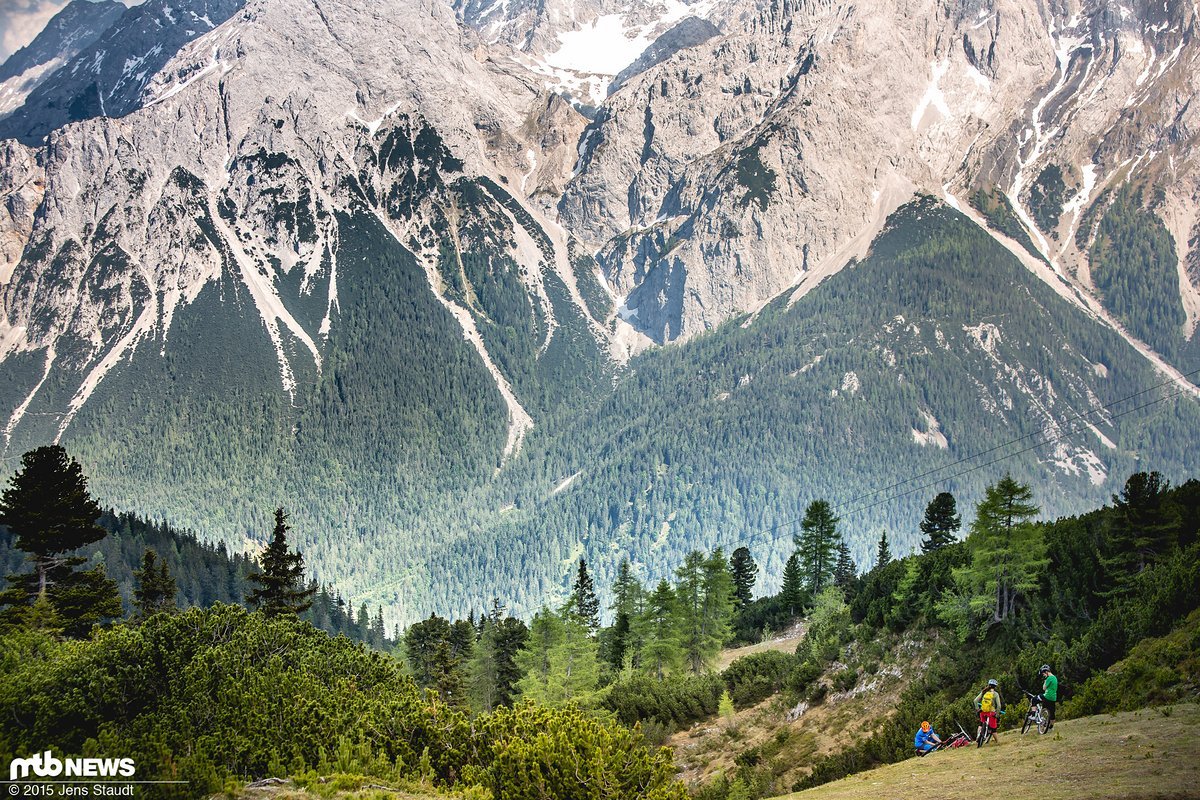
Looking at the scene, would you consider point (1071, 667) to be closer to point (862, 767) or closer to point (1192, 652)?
point (1192, 652)

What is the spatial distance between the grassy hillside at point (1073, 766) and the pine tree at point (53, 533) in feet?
100

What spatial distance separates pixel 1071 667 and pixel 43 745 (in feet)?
111

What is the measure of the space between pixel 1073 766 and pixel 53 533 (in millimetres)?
37780

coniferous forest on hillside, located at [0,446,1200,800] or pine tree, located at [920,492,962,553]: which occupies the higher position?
pine tree, located at [920,492,962,553]

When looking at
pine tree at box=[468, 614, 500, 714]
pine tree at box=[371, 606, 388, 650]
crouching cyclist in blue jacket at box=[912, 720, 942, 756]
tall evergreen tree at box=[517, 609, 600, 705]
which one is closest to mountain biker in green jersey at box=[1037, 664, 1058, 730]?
crouching cyclist in blue jacket at box=[912, 720, 942, 756]

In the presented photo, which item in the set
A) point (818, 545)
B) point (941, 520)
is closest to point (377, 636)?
point (818, 545)

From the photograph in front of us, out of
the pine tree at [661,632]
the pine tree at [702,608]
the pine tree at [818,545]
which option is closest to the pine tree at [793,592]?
the pine tree at [818,545]

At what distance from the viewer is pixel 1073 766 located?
2389cm

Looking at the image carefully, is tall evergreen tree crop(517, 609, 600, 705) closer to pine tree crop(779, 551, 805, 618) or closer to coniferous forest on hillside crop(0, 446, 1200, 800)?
coniferous forest on hillside crop(0, 446, 1200, 800)

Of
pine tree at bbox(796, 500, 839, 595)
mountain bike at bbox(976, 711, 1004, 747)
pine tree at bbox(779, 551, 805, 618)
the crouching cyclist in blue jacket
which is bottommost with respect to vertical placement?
the crouching cyclist in blue jacket

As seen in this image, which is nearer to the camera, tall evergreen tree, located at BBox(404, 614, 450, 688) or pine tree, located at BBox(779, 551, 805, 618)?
pine tree, located at BBox(779, 551, 805, 618)

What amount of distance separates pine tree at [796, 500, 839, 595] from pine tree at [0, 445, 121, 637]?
63.2 meters

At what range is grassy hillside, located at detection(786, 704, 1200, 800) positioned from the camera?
21688mm

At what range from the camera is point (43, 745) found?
2059 cm
